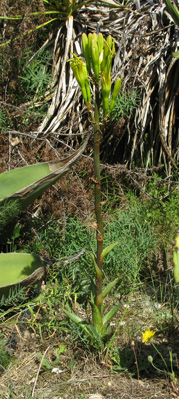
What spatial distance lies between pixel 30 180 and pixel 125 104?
143 centimetres

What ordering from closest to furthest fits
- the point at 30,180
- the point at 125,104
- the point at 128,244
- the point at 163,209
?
the point at 30,180 < the point at 128,244 < the point at 163,209 < the point at 125,104

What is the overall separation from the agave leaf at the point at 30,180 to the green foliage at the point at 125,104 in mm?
1307

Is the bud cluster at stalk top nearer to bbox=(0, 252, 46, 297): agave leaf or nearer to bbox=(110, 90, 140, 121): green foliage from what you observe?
bbox=(0, 252, 46, 297): agave leaf

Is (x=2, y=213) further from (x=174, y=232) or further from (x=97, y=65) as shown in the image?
(x=174, y=232)

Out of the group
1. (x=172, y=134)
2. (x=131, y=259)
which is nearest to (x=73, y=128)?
(x=172, y=134)

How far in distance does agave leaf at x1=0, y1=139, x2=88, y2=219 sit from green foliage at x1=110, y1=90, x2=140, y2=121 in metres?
1.31

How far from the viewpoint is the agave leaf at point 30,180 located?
8.04 feet

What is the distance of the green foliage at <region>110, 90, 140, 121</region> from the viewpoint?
3.68 m

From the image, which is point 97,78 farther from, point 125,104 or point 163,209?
point 125,104

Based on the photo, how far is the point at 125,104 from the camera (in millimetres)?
3689

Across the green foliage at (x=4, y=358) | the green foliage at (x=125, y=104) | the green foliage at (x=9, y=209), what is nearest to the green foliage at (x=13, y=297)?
the green foliage at (x=4, y=358)

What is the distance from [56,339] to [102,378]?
0.37m

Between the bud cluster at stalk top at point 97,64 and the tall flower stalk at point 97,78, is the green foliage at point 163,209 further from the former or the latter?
the bud cluster at stalk top at point 97,64

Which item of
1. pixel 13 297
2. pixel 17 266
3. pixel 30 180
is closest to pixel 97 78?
pixel 30 180
